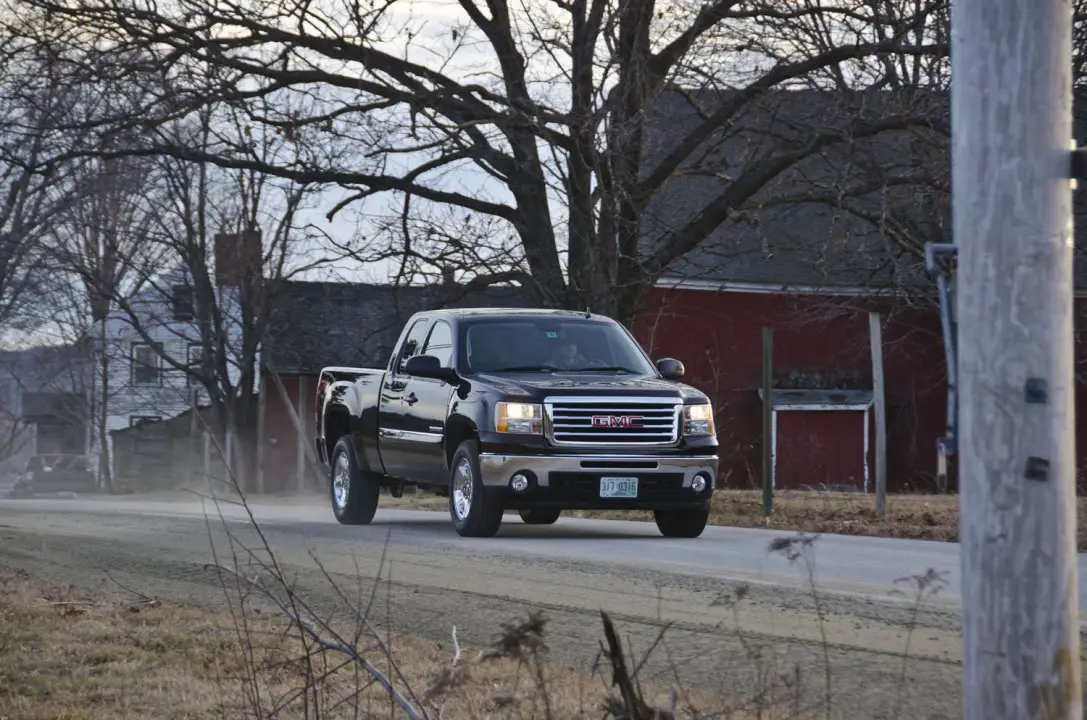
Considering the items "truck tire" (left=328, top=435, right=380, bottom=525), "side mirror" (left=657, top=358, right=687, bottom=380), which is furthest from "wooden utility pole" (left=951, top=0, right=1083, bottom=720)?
"truck tire" (left=328, top=435, right=380, bottom=525)

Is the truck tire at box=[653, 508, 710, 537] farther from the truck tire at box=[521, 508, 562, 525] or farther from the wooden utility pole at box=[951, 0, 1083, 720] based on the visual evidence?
the wooden utility pole at box=[951, 0, 1083, 720]

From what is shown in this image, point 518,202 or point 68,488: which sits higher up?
point 518,202

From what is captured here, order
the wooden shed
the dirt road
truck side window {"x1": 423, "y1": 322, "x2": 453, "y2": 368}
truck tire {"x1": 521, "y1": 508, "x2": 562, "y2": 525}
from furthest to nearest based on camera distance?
the wooden shed
truck tire {"x1": 521, "y1": 508, "x2": 562, "y2": 525}
truck side window {"x1": 423, "y1": 322, "x2": 453, "y2": 368}
the dirt road

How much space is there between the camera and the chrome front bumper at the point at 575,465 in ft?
46.8

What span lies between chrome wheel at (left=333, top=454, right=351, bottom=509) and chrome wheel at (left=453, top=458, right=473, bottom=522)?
8.78 feet

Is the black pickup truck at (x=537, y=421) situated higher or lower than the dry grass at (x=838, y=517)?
higher

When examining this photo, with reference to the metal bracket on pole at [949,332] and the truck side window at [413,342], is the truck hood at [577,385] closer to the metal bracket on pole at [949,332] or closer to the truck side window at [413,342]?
the truck side window at [413,342]

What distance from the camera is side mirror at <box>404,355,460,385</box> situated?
15252mm

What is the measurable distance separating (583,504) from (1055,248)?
10.4 metres

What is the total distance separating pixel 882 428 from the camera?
19.1 m

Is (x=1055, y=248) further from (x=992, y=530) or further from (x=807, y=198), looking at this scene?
(x=807, y=198)

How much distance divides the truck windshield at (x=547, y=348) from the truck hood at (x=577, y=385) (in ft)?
1.01

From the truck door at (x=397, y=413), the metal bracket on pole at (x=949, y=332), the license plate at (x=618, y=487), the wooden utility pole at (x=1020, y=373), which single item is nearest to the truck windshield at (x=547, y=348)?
the truck door at (x=397, y=413)

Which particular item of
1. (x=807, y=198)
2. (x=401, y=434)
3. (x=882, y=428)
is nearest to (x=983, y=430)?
(x=401, y=434)
